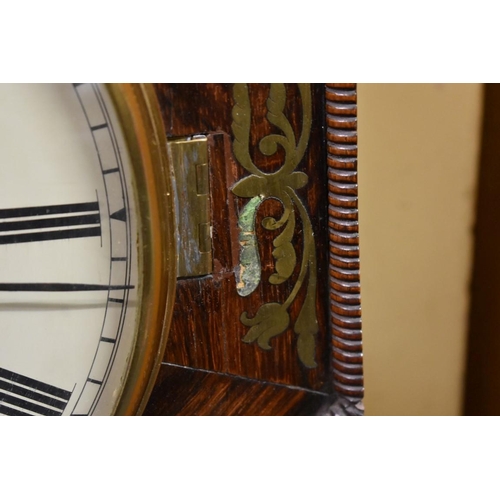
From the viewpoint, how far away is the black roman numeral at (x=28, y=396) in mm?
627

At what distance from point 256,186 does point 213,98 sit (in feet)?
0.32

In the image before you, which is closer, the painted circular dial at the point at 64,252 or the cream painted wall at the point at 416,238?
the painted circular dial at the point at 64,252

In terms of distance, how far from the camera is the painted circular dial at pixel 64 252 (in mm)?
564

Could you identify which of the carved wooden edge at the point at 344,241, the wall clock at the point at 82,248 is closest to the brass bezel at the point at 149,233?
the wall clock at the point at 82,248

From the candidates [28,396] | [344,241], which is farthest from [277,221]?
[28,396]

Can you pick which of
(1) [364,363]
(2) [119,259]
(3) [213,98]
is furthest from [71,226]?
(1) [364,363]

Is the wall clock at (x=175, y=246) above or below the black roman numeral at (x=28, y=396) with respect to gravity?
above

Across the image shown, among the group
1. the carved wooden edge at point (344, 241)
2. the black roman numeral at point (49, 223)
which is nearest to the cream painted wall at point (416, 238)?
the carved wooden edge at point (344, 241)

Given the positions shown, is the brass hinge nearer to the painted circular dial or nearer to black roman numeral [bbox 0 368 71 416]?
the painted circular dial

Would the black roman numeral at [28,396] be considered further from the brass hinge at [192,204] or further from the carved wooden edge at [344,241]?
the carved wooden edge at [344,241]

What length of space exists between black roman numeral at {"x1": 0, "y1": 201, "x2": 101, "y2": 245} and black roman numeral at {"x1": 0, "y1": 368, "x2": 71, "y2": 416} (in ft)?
0.47

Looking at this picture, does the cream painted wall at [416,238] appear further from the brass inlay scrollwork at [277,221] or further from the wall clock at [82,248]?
the wall clock at [82,248]

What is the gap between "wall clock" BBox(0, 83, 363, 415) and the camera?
0.57 meters

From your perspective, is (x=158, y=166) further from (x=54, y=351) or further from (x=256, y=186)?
(x=54, y=351)
